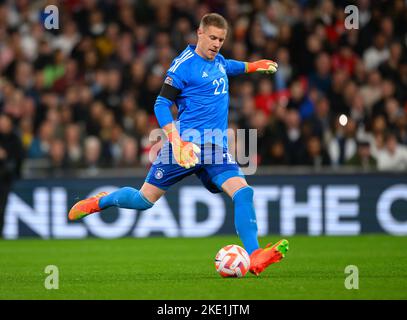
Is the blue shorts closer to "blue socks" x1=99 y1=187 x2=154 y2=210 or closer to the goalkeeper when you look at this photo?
the goalkeeper

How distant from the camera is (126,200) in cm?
958

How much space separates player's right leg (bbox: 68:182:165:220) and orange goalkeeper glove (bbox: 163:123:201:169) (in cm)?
82

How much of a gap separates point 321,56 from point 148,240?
4.88m

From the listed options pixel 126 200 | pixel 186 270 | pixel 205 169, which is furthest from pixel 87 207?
pixel 205 169

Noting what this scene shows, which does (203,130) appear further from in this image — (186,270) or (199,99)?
(186,270)

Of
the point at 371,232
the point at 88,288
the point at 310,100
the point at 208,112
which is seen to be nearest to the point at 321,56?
the point at 310,100

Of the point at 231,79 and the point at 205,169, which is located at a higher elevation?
the point at 231,79

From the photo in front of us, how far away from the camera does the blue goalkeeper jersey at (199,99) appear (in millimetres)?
9031

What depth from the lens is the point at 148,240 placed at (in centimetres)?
1447

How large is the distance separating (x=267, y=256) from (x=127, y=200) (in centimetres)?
182

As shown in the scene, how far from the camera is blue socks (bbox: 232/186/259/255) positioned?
8.77 meters

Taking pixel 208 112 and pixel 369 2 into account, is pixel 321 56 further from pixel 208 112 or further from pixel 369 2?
pixel 208 112

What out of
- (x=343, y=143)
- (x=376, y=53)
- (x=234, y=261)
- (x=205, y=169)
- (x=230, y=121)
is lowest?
(x=234, y=261)

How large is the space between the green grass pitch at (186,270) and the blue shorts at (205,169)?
95 centimetres
